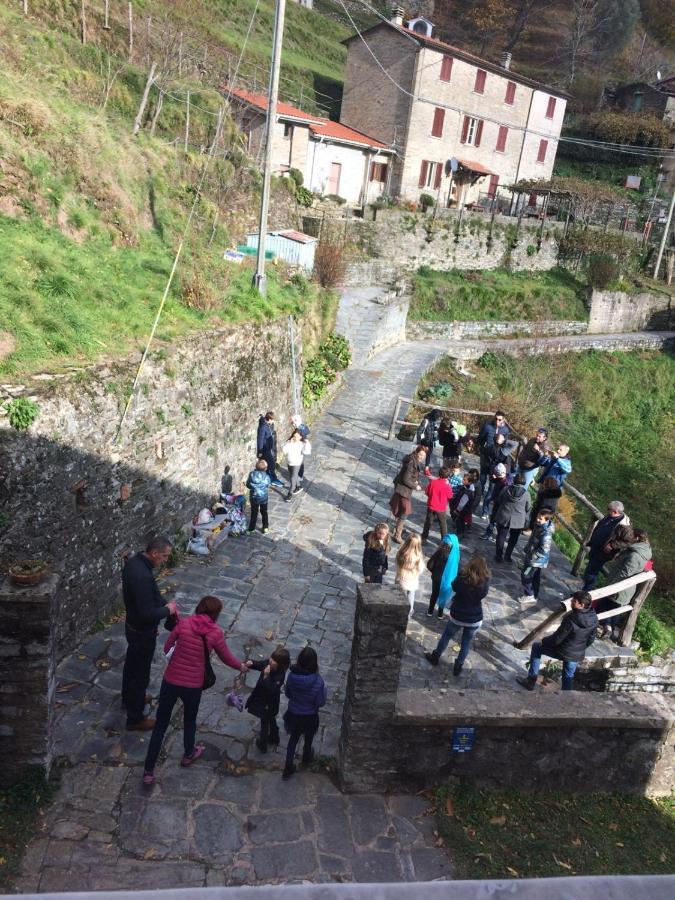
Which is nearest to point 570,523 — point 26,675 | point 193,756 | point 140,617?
point 193,756

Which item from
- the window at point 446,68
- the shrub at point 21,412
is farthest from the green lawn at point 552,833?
the window at point 446,68

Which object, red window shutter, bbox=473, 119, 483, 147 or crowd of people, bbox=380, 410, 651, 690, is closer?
crowd of people, bbox=380, 410, 651, 690

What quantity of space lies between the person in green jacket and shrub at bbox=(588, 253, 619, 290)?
29.5m

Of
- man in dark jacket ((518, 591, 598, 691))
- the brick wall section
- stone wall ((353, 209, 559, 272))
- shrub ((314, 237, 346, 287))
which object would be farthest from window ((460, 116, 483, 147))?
the brick wall section

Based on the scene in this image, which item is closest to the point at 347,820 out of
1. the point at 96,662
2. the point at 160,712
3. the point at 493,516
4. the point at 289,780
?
the point at 289,780

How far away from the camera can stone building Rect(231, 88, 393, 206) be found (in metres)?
27.4

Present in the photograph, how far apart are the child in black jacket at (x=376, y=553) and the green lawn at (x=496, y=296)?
2028 cm

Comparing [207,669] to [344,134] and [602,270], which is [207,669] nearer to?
[344,134]

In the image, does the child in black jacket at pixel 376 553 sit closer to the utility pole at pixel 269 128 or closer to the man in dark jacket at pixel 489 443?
the man in dark jacket at pixel 489 443

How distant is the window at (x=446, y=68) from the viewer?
34559 mm

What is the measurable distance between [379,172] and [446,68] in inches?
255

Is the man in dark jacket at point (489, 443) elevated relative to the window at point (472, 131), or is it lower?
lower

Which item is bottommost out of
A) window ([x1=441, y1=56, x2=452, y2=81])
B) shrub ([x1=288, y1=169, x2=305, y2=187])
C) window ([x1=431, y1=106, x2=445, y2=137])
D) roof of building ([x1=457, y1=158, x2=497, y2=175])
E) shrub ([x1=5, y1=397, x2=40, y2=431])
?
shrub ([x1=5, y1=397, x2=40, y2=431])

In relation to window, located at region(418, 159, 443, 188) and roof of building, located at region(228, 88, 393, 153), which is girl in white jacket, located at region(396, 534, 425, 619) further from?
window, located at region(418, 159, 443, 188)
